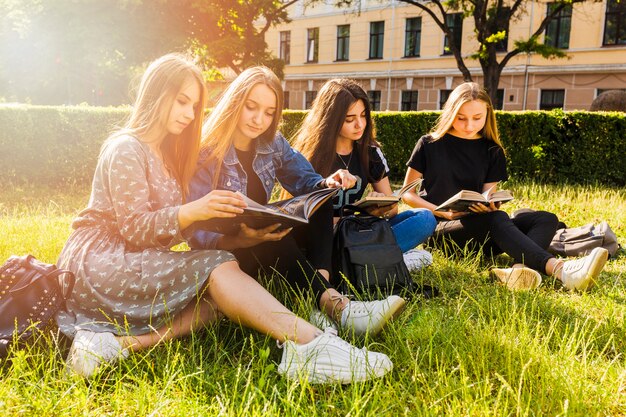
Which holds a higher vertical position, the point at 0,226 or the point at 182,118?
the point at 182,118

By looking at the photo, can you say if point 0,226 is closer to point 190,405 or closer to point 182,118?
point 182,118

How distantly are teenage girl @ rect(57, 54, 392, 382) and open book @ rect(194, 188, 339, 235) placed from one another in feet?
0.24

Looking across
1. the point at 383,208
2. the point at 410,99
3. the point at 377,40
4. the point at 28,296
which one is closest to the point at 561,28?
the point at 410,99

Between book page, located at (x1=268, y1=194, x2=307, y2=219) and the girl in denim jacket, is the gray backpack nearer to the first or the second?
the girl in denim jacket

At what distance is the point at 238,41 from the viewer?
19391 millimetres

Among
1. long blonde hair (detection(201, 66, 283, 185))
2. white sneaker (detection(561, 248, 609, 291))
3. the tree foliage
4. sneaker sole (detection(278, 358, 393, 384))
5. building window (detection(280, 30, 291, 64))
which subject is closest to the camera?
sneaker sole (detection(278, 358, 393, 384))

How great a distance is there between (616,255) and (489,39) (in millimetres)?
10918

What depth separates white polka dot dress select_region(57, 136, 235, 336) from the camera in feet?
8.32

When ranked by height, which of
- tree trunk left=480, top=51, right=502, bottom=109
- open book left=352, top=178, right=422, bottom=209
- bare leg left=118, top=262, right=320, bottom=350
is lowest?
bare leg left=118, top=262, right=320, bottom=350

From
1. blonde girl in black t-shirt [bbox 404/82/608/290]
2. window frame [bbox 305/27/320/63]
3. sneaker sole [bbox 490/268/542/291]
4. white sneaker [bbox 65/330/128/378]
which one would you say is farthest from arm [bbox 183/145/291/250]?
window frame [bbox 305/27/320/63]

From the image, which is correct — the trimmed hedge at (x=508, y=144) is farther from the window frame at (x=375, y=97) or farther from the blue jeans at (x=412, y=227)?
the window frame at (x=375, y=97)

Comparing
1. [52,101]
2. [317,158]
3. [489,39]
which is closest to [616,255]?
[317,158]

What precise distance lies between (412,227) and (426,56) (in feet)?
77.1

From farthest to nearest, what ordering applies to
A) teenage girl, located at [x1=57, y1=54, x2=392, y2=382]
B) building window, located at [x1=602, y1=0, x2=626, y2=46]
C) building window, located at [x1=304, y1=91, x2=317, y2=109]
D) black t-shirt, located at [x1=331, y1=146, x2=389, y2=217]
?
1. building window, located at [x1=304, y1=91, x2=317, y2=109]
2. building window, located at [x1=602, y1=0, x2=626, y2=46]
3. black t-shirt, located at [x1=331, y1=146, x2=389, y2=217]
4. teenage girl, located at [x1=57, y1=54, x2=392, y2=382]
